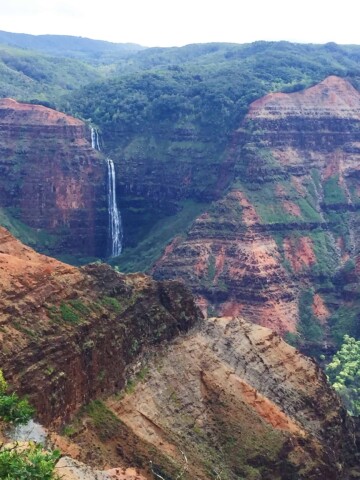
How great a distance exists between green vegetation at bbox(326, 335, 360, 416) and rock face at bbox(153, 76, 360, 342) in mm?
6418

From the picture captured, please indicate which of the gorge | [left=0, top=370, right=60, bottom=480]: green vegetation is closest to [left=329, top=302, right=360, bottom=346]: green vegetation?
the gorge

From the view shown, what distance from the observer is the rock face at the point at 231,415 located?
49.0 metres

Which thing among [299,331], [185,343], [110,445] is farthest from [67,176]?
[110,445]

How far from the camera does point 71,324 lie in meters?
49.6

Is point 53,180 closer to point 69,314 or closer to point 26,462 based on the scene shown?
point 69,314

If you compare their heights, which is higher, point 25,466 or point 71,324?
point 25,466

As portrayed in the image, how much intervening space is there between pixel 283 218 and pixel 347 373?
2865 cm

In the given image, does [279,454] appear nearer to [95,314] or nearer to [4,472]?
[95,314]

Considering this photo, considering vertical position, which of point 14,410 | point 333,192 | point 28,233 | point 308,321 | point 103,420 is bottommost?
point 308,321

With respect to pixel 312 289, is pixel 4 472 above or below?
above

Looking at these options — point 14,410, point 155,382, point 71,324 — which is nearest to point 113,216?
point 155,382

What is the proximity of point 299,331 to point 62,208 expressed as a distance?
4225 cm

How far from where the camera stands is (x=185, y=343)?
5744 centimetres

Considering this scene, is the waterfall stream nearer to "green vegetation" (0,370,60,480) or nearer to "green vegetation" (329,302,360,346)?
"green vegetation" (329,302,360,346)
